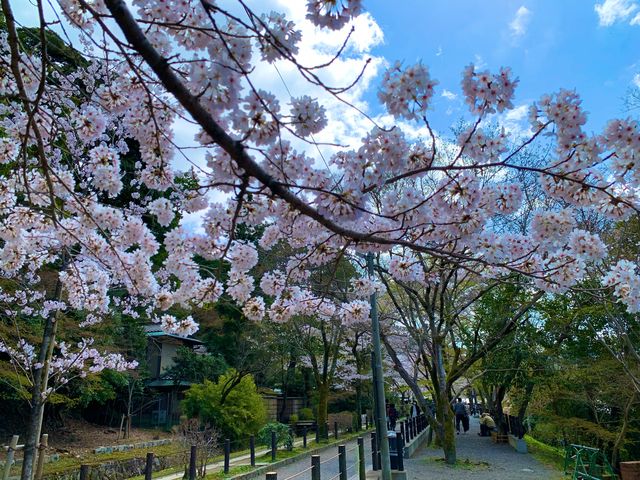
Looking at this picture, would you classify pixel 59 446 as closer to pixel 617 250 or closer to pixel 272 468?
pixel 272 468

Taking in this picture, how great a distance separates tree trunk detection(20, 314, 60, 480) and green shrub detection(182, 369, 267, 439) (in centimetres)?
943

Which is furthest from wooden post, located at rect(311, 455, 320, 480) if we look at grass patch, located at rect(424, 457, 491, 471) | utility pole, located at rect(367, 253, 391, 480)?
grass patch, located at rect(424, 457, 491, 471)

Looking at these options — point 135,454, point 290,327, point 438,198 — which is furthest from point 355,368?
point 438,198

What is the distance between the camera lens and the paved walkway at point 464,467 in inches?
395

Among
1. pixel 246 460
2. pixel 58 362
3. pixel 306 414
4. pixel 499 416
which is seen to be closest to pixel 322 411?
pixel 246 460

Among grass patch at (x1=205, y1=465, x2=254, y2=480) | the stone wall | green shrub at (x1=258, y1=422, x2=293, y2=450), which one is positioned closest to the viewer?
grass patch at (x1=205, y1=465, x2=254, y2=480)

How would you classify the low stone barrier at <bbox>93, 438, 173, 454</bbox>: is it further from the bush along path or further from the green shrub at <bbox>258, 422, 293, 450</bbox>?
the green shrub at <bbox>258, 422, 293, 450</bbox>

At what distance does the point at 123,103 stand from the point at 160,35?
56 centimetres

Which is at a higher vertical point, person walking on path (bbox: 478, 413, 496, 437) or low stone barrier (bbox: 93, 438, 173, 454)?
person walking on path (bbox: 478, 413, 496, 437)

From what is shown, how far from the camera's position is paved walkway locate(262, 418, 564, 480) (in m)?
10.0

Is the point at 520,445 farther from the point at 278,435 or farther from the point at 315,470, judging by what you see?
the point at 315,470

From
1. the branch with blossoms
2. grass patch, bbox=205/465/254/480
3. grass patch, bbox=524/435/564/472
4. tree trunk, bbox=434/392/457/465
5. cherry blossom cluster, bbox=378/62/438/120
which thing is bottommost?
grass patch, bbox=524/435/564/472

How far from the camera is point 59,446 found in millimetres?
16594

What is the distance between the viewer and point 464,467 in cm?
1112
